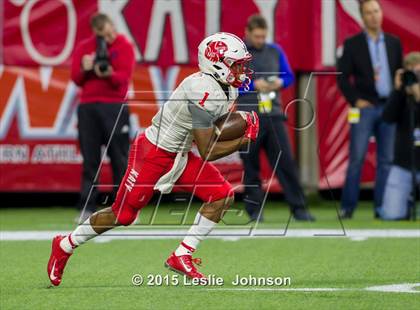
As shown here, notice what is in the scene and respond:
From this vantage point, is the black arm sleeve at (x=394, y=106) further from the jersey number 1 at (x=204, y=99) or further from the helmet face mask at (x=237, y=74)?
the jersey number 1 at (x=204, y=99)

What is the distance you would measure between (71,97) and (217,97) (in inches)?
254

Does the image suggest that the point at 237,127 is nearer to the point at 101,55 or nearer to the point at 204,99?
the point at 204,99

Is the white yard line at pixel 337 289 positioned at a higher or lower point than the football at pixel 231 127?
lower

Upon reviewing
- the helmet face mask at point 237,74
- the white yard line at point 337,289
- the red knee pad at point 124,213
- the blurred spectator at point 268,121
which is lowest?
the blurred spectator at point 268,121

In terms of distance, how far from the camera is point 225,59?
284 inches

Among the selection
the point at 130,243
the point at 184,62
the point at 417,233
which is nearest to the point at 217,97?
the point at 130,243

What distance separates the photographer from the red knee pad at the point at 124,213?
24.0 ft

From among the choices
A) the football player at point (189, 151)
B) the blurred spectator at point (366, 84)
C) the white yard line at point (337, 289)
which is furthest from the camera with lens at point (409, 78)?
the white yard line at point (337, 289)

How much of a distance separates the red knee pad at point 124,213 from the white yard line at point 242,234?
2.97 meters

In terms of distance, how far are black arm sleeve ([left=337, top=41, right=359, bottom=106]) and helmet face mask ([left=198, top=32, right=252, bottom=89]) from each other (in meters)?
4.81

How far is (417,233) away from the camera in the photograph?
10562 millimetres

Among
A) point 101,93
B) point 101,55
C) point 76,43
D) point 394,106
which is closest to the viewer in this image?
point 394,106

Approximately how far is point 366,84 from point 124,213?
209 inches

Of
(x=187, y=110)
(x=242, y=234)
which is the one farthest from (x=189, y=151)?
(x=242, y=234)
